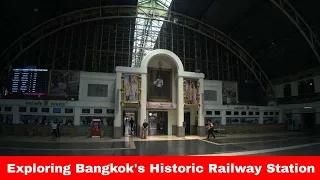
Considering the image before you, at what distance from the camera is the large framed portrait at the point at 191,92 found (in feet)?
71.5

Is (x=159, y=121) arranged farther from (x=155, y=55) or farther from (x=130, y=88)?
(x=155, y=55)

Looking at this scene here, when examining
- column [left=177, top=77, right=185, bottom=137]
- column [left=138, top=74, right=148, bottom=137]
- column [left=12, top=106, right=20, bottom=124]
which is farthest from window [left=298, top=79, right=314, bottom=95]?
column [left=12, top=106, right=20, bottom=124]

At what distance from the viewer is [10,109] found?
69.4 ft

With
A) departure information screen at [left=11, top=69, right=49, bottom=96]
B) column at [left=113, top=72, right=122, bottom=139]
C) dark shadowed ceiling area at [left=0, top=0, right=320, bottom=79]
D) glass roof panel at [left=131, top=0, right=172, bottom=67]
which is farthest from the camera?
glass roof panel at [left=131, top=0, right=172, bottom=67]

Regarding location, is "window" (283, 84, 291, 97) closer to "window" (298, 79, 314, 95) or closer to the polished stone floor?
"window" (298, 79, 314, 95)

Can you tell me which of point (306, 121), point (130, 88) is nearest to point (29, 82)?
point (130, 88)

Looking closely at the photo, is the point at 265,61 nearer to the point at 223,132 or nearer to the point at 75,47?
the point at 223,132

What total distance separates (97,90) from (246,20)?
72.0ft

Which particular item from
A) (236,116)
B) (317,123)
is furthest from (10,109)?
(317,123)

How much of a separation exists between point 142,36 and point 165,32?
395 centimetres

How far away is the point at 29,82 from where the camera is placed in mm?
21266

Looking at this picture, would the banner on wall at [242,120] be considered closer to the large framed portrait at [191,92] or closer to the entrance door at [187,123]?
the entrance door at [187,123]

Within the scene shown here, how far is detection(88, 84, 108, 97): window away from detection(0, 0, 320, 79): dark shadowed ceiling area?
11.4m

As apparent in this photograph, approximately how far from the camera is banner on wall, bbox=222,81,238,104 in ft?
89.9
